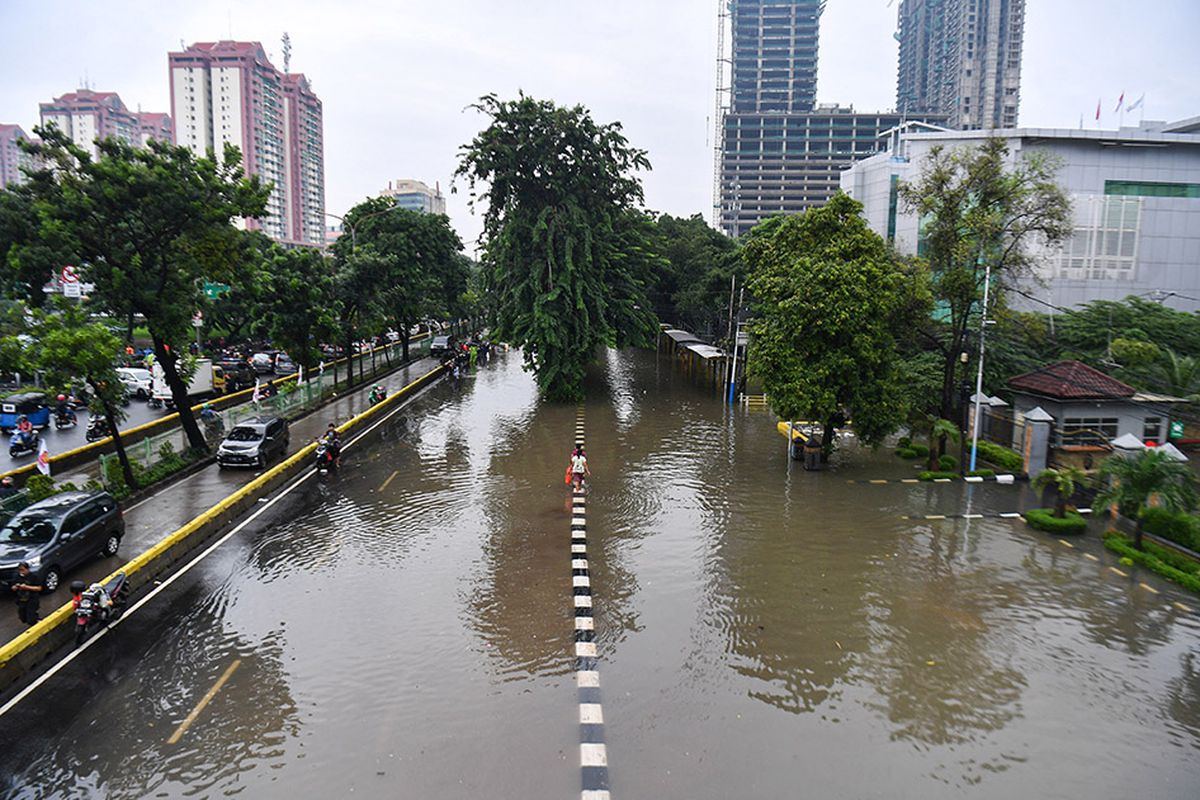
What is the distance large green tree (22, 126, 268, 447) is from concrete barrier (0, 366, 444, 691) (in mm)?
4531

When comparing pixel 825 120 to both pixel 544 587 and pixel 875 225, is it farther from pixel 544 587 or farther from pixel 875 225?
pixel 544 587

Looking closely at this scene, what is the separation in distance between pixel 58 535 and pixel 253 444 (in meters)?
9.45

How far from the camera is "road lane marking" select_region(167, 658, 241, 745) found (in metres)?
9.97

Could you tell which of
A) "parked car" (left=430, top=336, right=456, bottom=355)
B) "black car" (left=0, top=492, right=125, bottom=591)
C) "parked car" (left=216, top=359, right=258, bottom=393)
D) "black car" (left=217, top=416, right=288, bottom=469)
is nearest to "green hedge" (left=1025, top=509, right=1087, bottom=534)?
"black car" (left=0, top=492, right=125, bottom=591)

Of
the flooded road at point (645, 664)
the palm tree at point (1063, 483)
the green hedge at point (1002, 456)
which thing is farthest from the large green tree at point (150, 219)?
the green hedge at point (1002, 456)

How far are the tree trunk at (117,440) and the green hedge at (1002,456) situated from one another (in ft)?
84.1

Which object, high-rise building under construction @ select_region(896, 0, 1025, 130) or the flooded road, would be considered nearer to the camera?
the flooded road

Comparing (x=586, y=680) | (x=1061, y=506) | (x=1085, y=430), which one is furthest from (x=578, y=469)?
(x=1085, y=430)

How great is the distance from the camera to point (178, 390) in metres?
24.1

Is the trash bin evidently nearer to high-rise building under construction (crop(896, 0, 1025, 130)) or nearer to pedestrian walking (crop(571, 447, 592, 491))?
pedestrian walking (crop(571, 447, 592, 491))

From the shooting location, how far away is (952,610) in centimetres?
1394

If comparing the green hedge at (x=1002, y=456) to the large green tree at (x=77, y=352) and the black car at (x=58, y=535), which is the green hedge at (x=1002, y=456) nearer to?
the black car at (x=58, y=535)

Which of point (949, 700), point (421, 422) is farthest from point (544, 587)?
point (421, 422)

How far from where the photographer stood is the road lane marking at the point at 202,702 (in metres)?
9.97
